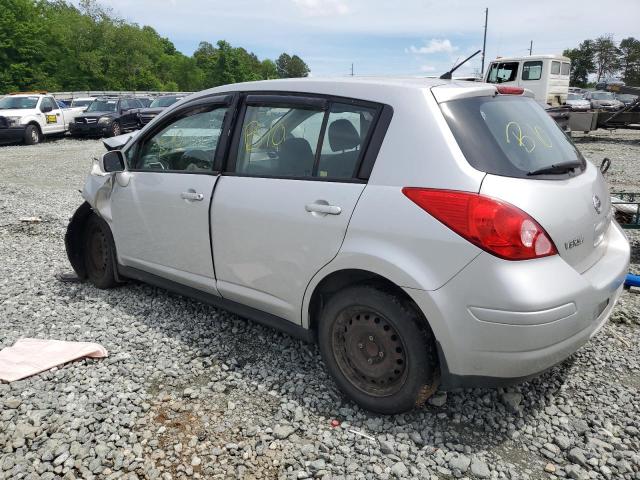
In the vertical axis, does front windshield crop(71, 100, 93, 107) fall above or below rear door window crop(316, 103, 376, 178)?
below

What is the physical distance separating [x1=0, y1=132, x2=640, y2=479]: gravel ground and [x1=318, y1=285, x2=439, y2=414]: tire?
16 centimetres

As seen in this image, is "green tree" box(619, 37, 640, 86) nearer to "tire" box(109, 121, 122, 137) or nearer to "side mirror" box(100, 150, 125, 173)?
"tire" box(109, 121, 122, 137)

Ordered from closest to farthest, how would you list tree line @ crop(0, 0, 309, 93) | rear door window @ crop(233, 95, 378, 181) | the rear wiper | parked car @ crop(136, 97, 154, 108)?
the rear wiper < rear door window @ crop(233, 95, 378, 181) < parked car @ crop(136, 97, 154, 108) < tree line @ crop(0, 0, 309, 93)

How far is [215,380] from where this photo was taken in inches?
126

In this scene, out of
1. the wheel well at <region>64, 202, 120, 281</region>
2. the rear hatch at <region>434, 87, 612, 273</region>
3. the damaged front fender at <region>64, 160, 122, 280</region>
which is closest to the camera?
the rear hatch at <region>434, 87, 612, 273</region>

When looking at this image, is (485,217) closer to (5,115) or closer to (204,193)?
(204,193)

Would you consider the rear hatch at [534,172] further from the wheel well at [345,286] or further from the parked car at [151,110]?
the parked car at [151,110]

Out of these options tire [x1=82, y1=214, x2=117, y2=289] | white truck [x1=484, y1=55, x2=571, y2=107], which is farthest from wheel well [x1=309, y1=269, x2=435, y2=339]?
white truck [x1=484, y1=55, x2=571, y2=107]

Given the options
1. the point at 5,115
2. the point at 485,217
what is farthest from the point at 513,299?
the point at 5,115

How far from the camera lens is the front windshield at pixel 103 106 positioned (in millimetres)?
21484

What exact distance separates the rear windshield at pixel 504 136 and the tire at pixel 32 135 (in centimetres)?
1984

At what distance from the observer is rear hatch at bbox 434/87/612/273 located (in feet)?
7.75

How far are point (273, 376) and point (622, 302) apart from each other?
118 inches

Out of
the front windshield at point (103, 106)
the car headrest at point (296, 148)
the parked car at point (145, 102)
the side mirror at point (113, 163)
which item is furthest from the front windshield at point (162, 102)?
the car headrest at point (296, 148)
